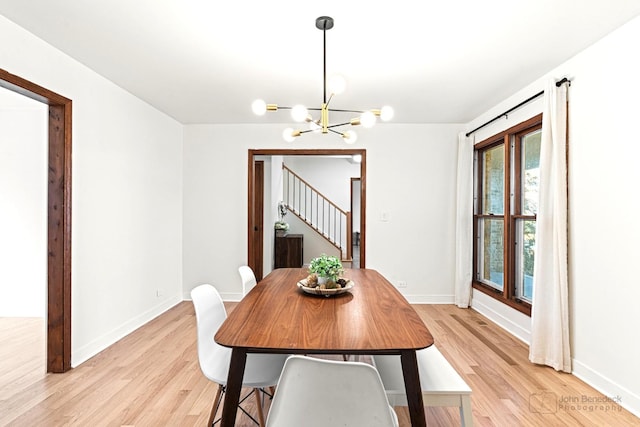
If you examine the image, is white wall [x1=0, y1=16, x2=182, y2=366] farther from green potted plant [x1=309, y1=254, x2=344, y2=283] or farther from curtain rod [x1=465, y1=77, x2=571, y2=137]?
curtain rod [x1=465, y1=77, x2=571, y2=137]

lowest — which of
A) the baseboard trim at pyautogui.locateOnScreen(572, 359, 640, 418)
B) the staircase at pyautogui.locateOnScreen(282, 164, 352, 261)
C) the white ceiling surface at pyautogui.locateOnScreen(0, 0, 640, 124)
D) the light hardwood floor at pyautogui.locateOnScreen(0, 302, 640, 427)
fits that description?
the light hardwood floor at pyautogui.locateOnScreen(0, 302, 640, 427)

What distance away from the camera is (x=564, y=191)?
2799 mm

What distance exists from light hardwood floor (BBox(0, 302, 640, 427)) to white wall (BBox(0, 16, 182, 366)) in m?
0.36

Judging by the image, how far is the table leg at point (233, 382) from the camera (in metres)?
1.44

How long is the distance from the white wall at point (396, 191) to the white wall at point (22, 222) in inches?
72.7

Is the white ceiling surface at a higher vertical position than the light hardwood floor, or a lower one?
higher

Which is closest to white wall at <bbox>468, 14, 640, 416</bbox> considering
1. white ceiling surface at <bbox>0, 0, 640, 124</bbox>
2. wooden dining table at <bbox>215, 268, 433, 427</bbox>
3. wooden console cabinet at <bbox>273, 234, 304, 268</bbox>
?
white ceiling surface at <bbox>0, 0, 640, 124</bbox>

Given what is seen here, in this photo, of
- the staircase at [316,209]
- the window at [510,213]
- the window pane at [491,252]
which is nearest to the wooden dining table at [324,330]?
the window at [510,213]

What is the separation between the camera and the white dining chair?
68.1 inches

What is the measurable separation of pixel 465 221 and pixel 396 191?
0.95 metres

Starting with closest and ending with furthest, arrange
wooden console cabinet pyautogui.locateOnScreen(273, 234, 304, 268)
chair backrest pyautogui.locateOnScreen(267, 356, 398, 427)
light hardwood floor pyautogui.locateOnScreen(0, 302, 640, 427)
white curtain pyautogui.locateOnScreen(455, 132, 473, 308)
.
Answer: chair backrest pyautogui.locateOnScreen(267, 356, 398, 427), light hardwood floor pyautogui.locateOnScreen(0, 302, 640, 427), white curtain pyautogui.locateOnScreen(455, 132, 473, 308), wooden console cabinet pyautogui.locateOnScreen(273, 234, 304, 268)

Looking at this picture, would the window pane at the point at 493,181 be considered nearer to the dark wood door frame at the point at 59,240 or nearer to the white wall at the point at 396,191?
the white wall at the point at 396,191

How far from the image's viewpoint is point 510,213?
12.5ft

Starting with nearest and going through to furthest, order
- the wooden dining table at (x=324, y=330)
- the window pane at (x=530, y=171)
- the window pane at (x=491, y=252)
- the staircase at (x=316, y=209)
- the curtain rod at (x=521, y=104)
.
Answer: the wooden dining table at (x=324, y=330) → the curtain rod at (x=521, y=104) → the window pane at (x=530, y=171) → the window pane at (x=491, y=252) → the staircase at (x=316, y=209)
